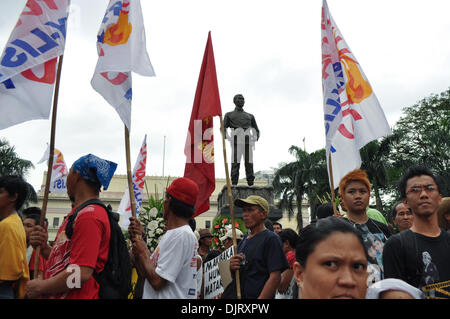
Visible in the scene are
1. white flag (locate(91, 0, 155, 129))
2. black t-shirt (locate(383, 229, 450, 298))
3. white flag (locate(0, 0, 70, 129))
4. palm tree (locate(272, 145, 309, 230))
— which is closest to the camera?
black t-shirt (locate(383, 229, 450, 298))

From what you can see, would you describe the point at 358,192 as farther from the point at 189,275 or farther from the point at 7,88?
the point at 7,88

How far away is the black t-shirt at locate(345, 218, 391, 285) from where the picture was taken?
2976 mm

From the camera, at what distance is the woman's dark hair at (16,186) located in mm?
3266

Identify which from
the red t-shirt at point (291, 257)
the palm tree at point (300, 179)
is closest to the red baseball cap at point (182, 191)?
the red t-shirt at point (291, 257)

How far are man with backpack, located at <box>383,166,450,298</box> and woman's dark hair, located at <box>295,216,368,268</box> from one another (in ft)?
2.66

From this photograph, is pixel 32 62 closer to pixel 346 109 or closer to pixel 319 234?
pixel 319 234

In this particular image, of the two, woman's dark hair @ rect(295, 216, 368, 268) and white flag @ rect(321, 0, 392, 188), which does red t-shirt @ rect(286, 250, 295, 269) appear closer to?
white flag @ rect(321, 0, 392, 188)

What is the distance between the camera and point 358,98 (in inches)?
179

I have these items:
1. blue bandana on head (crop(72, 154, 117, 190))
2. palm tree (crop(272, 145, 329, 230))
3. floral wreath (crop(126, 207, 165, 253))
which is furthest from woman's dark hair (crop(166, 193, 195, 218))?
palm tree (crop(272, 145, 329, 230))

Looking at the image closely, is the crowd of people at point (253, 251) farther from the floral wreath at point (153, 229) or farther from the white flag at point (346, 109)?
the floral wreath at point (153, 229)

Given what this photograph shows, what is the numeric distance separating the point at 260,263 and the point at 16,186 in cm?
207

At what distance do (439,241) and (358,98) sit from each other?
2292 millimetres

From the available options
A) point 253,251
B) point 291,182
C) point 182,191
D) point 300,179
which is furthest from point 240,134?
point 291,182
